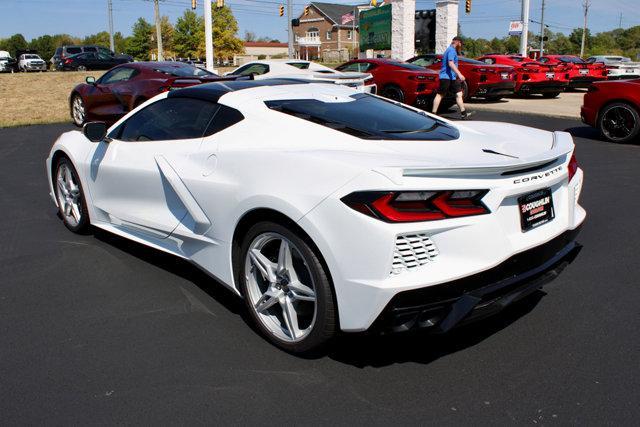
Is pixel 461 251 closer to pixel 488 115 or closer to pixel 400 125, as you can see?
pixel 400 125

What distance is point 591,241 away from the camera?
5.25m

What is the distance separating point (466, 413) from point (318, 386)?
0.72 meters

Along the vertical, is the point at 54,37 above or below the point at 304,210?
above

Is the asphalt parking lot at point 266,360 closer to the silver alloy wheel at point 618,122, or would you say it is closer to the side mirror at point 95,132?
the side mirror at point 95,132

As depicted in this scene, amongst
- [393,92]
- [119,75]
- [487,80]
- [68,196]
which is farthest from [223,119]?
[487,80]

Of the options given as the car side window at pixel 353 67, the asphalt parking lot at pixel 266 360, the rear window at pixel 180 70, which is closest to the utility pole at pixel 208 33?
the car side window at pixel 353 67

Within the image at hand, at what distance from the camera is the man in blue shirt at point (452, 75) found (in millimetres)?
12938

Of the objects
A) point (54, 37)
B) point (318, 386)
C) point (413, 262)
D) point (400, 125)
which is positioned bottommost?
point (318, 386)

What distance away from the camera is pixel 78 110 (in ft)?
43.4

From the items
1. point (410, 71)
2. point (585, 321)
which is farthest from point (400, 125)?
point (410, 71)

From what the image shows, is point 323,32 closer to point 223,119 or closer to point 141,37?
point 141,37

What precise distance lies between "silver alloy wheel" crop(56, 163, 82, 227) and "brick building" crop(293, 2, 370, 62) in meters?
95.1

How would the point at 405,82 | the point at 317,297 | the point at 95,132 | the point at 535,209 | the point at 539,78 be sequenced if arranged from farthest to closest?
the point at 539,78 → the point at 405,82 → the point at 95,132 → the point at 535,209 → the point at 317,297

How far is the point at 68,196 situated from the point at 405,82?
428 inches
